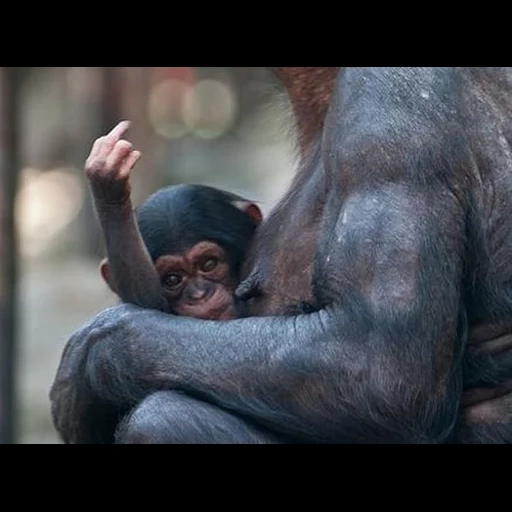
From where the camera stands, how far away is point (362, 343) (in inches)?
198

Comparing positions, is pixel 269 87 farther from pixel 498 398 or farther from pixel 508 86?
pixel 498 398

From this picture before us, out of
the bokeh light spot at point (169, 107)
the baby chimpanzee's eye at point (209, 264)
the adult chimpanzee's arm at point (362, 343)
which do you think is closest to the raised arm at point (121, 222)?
the baby chimpanzee's eye at point (209, 264)

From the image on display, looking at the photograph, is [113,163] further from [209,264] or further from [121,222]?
[209,264]

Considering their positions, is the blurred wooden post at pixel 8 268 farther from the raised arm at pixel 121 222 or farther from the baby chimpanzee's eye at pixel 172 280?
the raised arm at pixel 121 222

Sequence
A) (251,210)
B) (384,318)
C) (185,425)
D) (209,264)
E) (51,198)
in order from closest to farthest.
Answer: (384,318)
(185,425)
(209,264)
(251,210)
(51,198)

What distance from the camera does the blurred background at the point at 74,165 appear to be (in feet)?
34.2

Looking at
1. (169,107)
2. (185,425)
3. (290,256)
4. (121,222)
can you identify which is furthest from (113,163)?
(169,107)

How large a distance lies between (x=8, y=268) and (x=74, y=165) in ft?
42.8

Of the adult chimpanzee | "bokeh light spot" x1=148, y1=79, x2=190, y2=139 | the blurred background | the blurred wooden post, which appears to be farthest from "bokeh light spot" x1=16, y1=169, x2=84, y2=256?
the adult chimpanzee

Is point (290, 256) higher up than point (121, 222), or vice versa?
point (121, 222)

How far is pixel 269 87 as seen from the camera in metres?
6.61

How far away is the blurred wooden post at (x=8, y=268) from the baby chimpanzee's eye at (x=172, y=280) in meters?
4.08

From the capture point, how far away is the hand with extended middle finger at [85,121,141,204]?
18.0 ft
